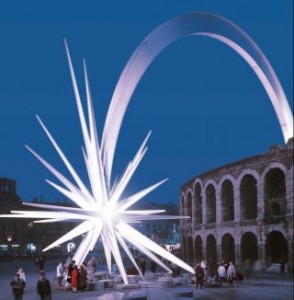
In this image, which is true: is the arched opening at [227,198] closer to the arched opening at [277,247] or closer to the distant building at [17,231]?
the arched opening at [277,247]

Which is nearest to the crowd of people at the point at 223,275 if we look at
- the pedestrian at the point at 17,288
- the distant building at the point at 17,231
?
the pedestrian at the point at 17,288

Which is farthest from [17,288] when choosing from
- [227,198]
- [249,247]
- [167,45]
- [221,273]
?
[227,198]

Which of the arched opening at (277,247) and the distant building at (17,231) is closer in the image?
the arched opening at (277,247)

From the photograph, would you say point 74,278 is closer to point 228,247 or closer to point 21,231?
point 228,247

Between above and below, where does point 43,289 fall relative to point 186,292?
above

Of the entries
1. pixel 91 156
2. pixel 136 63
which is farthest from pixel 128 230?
pixel 136 63

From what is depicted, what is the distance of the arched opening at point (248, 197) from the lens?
159 ft

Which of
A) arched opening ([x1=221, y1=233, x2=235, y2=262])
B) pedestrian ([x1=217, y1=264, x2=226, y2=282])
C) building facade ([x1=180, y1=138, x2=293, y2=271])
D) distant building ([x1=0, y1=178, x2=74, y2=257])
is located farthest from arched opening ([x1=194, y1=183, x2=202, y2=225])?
distant building ([x1=0, y1=178, x2=74, y2=257])

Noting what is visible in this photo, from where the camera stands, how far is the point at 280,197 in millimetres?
45281

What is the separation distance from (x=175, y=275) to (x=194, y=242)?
23.6m

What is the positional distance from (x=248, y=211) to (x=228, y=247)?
5093 mm

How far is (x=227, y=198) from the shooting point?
2048 inches

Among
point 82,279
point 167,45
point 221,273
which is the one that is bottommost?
point 82,279

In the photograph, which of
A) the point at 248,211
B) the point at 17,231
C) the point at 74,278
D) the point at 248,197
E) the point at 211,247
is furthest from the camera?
the point at 17,231
